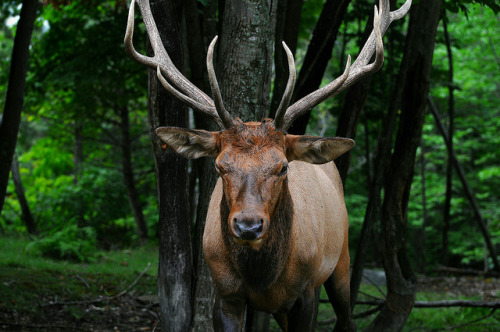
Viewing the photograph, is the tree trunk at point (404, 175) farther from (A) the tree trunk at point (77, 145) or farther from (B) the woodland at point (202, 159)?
(A) the tree trunk at point (77, 145)

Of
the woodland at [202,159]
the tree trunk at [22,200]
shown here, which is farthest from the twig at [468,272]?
the tree trunk at [22,200]

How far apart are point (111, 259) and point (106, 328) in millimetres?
4999

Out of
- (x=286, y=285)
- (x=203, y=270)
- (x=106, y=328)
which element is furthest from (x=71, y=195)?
(x=286, y=285)

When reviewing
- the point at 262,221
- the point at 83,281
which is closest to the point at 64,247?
the point at 83,281

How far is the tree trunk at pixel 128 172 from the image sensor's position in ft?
46.0

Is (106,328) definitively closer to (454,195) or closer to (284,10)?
(284,10)

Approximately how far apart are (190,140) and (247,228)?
37.4 inches

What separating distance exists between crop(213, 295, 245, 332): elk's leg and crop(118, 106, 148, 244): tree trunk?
997 cm

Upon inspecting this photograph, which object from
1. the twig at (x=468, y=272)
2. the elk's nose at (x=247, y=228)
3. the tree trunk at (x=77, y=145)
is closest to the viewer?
the elk's nose at (x=247, y=228)

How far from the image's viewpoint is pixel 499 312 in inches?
347

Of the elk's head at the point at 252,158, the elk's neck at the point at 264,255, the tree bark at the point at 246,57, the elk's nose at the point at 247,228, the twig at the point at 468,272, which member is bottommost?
the twig at the point at 468,272

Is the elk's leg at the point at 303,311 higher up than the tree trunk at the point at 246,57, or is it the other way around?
the tree trunk at the point at 246,57

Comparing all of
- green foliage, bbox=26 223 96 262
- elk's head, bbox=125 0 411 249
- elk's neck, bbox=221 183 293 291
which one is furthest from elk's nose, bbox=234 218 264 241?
green foliage, bbox=26 223 96 262

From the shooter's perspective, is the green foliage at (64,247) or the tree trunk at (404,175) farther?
the green foliage at (64,247)
